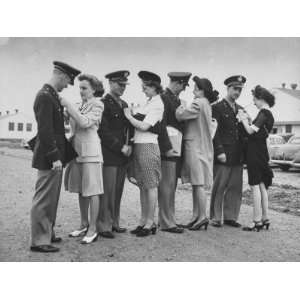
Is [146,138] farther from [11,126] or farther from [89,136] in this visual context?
[11,126]

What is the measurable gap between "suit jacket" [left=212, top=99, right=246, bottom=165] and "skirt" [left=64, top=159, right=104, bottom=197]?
1.80 metres

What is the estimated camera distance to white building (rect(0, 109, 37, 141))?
5.31 meters

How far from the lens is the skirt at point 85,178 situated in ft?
16.7

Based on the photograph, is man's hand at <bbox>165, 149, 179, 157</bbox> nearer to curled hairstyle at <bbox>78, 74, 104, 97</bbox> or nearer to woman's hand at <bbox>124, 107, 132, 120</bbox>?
woman's hand at <bbox>124, 107, 132, 120</bbox>

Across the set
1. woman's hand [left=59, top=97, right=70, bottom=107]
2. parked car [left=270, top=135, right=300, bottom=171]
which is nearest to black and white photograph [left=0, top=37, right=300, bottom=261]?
woman's hand [left=59, top=97, right=70, bottom=107]

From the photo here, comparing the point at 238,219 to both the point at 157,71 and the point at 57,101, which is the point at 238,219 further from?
the point at 57,101

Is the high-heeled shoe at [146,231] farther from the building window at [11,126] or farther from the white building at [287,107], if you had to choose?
the white building at [287,107]

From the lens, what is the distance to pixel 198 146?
5922 millimetres

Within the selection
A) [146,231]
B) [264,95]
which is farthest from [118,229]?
[264,95]

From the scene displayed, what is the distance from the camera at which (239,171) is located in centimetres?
636

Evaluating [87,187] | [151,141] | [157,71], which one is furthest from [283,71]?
[87,187]

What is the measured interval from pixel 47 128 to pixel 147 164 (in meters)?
1.37

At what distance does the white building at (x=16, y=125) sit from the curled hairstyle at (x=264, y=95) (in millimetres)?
2943

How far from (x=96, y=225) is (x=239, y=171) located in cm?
219
